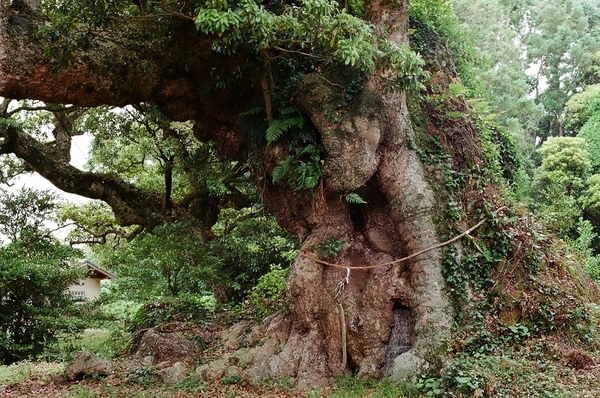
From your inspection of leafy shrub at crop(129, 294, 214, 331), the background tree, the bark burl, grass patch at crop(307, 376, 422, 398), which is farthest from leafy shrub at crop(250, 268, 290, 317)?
the background tree

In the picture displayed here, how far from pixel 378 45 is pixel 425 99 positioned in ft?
6.01

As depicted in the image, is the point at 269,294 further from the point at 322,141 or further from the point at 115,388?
the point at 322,141

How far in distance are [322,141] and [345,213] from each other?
45.4 inches

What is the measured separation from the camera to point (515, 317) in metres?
6.23

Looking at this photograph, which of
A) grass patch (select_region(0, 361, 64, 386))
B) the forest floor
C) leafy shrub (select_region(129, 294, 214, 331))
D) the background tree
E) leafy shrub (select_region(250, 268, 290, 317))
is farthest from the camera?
leafy shrub (select_region(250, 268, 290, 317))

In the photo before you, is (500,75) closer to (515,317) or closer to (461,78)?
(461,78)

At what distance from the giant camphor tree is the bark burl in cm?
2

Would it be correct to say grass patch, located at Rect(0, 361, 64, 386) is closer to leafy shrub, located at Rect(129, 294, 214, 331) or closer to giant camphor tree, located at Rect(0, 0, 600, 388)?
leafy shrub, located at Rect(129, 294, 214, 331)

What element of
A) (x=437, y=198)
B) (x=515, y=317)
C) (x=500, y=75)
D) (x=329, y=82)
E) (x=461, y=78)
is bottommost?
(x=515, y=317)

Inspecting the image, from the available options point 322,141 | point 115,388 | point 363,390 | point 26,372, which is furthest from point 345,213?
point 26,372

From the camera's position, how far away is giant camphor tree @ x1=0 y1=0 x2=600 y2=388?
598 cm

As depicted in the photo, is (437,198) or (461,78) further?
(461,78)

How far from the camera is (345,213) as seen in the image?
720 centimetres

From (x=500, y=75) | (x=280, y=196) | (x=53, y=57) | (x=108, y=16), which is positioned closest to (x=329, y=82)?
(x=280, y=196)
